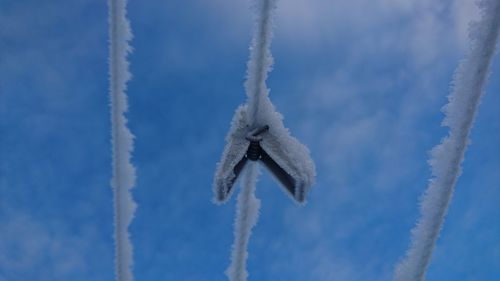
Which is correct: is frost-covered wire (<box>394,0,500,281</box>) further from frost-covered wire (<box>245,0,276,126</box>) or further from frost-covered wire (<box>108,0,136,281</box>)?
frost-covered wire (<box>108,0,136,281</box>)

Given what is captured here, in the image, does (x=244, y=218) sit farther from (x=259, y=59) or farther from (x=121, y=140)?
(x=259, y=59)

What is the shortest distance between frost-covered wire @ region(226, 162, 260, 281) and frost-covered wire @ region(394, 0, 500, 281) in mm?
1222

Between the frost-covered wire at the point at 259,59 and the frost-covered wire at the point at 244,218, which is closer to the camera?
the frost-covered wire at the point at 259,59

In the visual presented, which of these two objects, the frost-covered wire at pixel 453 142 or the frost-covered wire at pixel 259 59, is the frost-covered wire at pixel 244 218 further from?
the frost-covered wire at pixel 453 142

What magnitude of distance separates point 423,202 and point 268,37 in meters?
1.49

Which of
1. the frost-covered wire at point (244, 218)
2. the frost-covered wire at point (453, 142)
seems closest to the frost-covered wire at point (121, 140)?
the frost-covered wire at point (244, 218)

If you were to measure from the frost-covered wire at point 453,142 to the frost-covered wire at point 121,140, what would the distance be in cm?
220

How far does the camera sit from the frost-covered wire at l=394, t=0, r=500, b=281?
12.5ft

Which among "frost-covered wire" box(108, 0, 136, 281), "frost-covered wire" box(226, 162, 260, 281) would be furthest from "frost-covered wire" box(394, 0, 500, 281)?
"frost-covered wire" box(108, 0, 136, 281)

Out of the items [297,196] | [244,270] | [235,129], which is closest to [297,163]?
[297,196]

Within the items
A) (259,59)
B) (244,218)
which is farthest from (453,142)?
(244,218)

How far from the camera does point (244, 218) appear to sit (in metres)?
5.14

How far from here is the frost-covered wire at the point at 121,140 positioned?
4840 millimetres

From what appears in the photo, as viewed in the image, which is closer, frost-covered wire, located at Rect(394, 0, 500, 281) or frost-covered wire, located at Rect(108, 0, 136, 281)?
frost-covered wire, located at Rect(394, 0, 500, 281)
